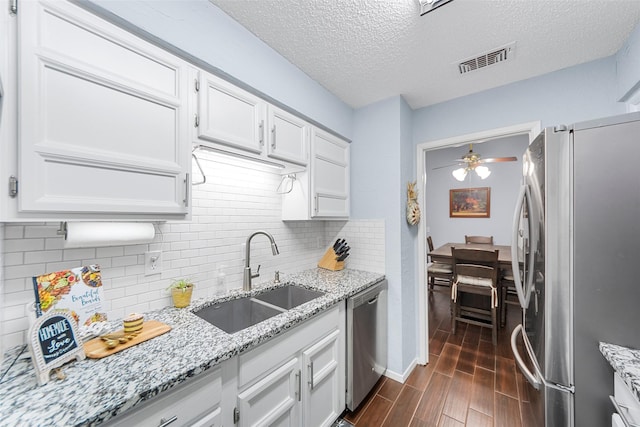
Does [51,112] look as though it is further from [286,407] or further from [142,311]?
[286,407]

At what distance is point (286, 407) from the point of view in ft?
4.03

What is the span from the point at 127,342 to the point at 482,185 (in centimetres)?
562

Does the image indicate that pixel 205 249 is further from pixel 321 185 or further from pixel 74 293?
pixel 321 185

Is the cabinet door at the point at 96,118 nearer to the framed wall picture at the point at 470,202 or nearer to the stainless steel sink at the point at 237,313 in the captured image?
the stainless steel sink at the point at 237,313

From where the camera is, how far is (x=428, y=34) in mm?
1450

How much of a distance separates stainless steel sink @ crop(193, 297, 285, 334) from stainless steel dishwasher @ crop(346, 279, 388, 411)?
0.58 metres

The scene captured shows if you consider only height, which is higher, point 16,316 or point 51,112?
point 51,112

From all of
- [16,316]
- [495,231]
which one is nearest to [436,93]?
[16,316]

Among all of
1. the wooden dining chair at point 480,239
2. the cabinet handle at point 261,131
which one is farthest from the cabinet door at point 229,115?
the wooden dining chair at point 480,239

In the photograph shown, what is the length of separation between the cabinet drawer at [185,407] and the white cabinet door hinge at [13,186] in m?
0.77

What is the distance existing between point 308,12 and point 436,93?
54.6 inches

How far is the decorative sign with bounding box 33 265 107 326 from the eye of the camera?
87cm

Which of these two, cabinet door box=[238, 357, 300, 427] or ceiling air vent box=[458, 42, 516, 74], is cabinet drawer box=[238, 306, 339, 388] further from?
ceiling air vent box=[458, 42, 516, 74]

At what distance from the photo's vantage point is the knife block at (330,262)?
2270 millimetres
